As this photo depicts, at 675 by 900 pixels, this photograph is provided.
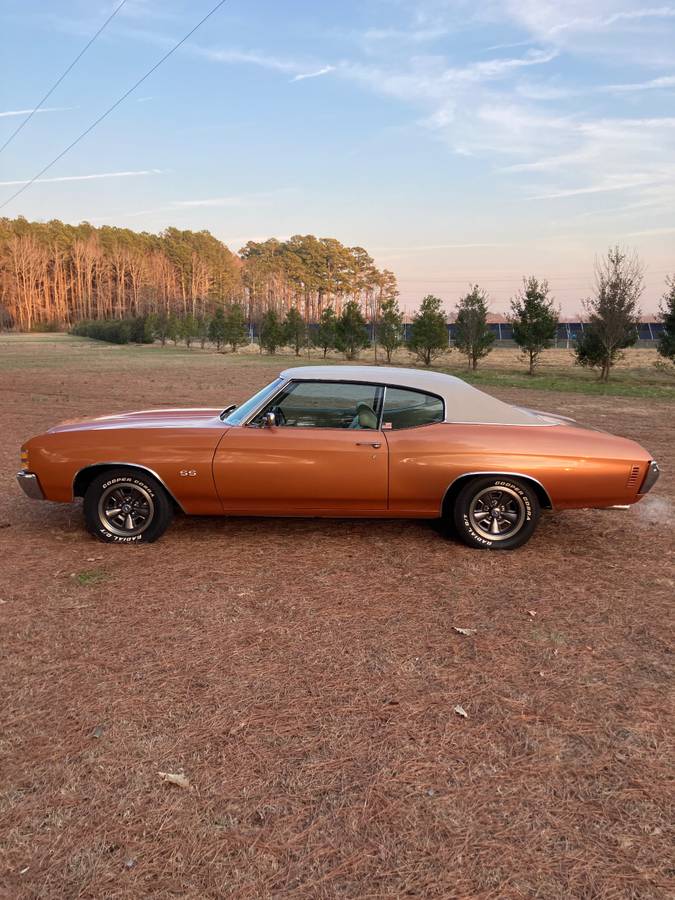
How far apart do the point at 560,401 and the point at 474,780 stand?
55.1 feet

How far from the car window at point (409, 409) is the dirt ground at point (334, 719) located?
100 centimetres

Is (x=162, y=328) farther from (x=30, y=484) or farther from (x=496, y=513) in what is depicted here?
(x=496, y=513)

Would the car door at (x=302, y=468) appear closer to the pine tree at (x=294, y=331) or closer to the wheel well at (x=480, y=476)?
the wheel well at (x=480, y=476)

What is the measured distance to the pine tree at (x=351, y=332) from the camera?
3916 centimetres

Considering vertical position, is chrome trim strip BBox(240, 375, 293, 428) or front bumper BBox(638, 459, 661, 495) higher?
chrome trim strip BBox(240, 375, 293, 428)

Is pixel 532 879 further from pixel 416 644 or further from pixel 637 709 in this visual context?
pixel 416 644

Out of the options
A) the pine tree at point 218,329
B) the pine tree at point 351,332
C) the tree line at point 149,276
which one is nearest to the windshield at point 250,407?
the pine tree at point 351,332

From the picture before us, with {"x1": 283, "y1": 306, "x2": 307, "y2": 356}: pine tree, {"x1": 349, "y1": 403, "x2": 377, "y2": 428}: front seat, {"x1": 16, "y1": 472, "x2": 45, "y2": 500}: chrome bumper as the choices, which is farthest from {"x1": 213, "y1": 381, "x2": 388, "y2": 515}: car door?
{"x1": 283, "y1": 306, "x2": 307, "y2": 356}: pine tree

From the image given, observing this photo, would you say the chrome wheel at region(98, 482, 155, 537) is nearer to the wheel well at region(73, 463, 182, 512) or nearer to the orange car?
the orange car

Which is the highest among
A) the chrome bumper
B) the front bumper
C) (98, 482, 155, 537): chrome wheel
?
the front bumper

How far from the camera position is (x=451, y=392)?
531 centimetres

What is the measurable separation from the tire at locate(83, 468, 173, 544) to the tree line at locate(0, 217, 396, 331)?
99102 mm

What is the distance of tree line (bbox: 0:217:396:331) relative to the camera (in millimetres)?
108875

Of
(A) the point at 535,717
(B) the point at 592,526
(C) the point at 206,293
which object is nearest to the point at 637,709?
(A) the point at 535,717
